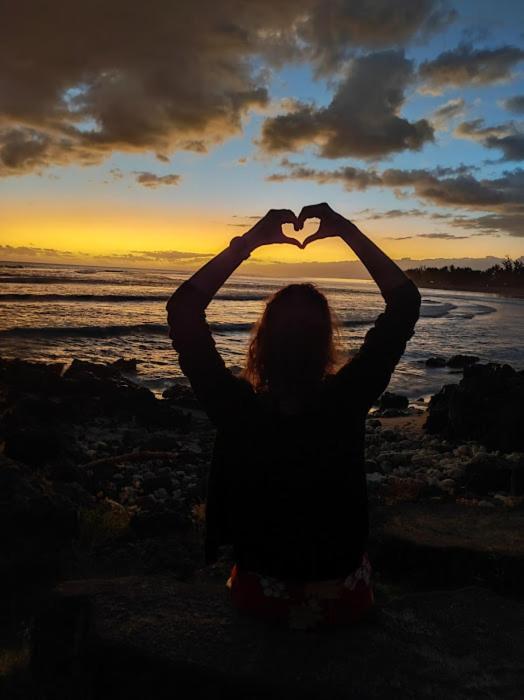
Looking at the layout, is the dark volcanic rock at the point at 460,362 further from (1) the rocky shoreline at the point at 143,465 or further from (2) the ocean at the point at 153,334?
(1) the rocky shoreline at the point at 143,465

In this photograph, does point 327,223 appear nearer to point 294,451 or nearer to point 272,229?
point 272,229

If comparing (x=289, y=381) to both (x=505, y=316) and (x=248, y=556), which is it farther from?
(x=505, y=316)

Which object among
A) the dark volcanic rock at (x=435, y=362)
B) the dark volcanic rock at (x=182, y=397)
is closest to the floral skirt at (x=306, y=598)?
the dark volcanic rock at (x=182, y=397)

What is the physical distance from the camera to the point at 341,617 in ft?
9.02

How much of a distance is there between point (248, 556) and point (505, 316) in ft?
153

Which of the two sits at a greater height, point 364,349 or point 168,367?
point 364,349

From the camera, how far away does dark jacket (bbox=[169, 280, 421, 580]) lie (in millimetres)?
2488

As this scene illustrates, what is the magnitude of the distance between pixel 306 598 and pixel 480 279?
14881 centimetres

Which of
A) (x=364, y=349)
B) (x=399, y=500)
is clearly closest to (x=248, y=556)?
(x=364, y=349)

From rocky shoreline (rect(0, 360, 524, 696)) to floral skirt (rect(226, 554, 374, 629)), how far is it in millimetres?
1690

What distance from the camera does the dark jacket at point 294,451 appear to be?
249 cm

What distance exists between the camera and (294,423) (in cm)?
247

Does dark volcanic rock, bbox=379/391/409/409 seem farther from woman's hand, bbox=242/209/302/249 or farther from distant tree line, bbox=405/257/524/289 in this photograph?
distant tree line, bbox=405/257/524/289

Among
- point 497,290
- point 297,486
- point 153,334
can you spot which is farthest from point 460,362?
point 497,290
